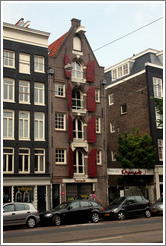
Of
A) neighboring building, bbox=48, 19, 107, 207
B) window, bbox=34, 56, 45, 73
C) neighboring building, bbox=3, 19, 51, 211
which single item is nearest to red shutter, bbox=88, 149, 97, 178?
neighboring building, bbox=48, 19, 107, 207

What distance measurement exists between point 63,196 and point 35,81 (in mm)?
10720

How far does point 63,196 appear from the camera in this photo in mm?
30938

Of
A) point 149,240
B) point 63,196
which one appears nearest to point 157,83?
point 63,196

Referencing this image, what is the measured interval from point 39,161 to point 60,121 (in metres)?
4.33

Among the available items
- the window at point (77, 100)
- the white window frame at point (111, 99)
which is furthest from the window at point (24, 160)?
the white window frame at point (111, 99)

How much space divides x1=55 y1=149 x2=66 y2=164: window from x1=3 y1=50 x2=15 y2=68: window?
8.73m

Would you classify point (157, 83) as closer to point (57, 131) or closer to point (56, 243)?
point (57, 131)

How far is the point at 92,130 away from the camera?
1335 inches

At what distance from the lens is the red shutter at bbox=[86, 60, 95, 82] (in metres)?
34.9

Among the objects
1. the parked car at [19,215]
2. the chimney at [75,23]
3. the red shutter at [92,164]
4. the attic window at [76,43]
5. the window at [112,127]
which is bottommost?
the parked car at [19,215]

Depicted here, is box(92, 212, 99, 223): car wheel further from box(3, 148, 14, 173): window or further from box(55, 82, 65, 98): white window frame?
box(55, 82, 65, 98): white window frame

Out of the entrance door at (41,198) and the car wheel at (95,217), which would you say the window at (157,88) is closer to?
the entrance door at (41,198)

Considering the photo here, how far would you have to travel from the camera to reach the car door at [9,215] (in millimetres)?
20645

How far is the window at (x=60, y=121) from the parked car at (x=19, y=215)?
11.4 m
